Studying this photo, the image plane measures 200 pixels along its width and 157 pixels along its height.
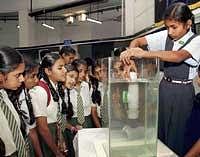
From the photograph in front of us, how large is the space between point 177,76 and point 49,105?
1.04 metres

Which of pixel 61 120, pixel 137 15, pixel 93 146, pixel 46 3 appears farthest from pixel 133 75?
pixel 46 3

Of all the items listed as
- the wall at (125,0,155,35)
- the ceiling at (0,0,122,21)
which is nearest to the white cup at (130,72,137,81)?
the wall at (125,0,155,35)

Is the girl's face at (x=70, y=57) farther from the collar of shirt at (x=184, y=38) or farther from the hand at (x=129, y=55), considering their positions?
the hand at (x=129, y=55)

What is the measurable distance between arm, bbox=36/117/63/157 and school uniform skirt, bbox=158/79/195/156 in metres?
0.92

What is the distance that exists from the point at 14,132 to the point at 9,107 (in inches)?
5.1

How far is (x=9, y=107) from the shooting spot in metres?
1.77

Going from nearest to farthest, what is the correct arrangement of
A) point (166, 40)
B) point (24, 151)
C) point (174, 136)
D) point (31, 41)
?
point (24, 151), point (174, 136), point (166, 40), point (31, 41)

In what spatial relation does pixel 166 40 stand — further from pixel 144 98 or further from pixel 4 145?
pixel 4 145

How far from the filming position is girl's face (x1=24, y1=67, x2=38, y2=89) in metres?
2.70

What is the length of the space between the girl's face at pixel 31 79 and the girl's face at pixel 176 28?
1.16 m

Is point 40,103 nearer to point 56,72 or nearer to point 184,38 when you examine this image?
point 56,72

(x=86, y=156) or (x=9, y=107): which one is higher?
(x=9, y=107)

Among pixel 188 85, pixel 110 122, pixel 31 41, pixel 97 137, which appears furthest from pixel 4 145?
pixel 31 41

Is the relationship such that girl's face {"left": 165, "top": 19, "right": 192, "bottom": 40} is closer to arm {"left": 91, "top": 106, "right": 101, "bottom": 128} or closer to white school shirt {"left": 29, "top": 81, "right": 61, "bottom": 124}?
white school shirt {"left": 29, "top": 81, "right": 61, "bottom": 124}
